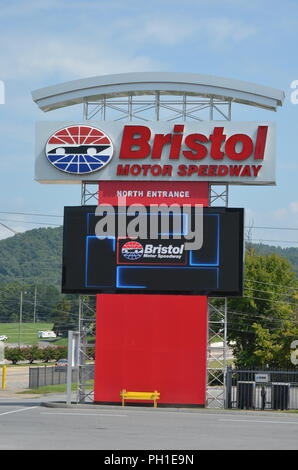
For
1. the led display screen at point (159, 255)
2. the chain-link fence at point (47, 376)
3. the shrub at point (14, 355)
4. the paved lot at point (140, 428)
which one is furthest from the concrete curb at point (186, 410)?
the shrub at point (14, 355)

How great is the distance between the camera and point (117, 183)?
3422 centimetres

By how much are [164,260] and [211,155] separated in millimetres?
4555

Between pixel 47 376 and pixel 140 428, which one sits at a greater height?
pixel 140 428

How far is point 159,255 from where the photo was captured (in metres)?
32.4

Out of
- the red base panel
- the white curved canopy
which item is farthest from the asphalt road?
the white curved canopy

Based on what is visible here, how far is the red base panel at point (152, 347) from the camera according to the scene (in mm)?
32906

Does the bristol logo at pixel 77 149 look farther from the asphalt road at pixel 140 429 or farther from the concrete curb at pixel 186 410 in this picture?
the asphalt road at pixel 140 429

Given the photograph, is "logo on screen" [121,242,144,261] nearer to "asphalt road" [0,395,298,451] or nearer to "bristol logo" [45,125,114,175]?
"bristol logo" [45,125,114,175]

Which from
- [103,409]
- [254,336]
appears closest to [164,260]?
[103,409]

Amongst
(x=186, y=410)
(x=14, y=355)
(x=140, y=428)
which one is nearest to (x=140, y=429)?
(x=140, y=428)

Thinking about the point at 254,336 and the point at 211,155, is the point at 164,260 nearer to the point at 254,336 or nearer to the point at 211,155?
the point at 211,155

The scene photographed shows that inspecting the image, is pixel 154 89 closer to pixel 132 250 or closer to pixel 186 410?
pixel 132 250

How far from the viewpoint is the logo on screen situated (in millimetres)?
32562

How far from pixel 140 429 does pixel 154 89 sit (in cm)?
1442
